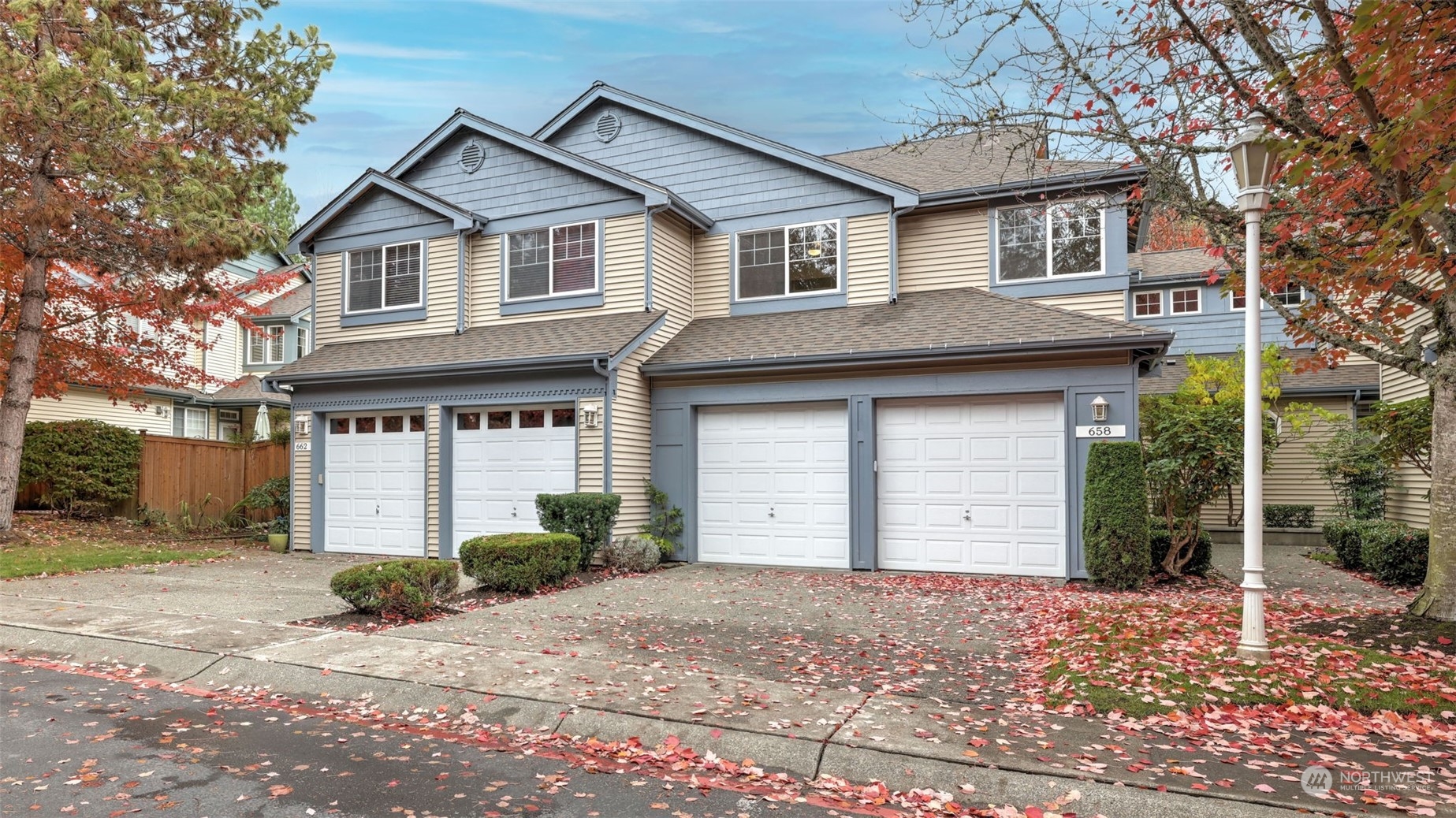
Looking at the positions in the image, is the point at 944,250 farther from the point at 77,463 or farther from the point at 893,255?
the point at 77,463

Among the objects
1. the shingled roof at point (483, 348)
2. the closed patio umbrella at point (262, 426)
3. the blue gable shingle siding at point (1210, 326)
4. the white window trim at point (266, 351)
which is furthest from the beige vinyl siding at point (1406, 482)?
the white window trim at point (266, 351)

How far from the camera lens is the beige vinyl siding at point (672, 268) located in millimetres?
14000

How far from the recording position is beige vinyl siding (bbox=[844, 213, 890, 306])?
13938 millimetres

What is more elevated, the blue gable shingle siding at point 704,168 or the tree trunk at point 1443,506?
the blue gable shingle siding at point 704,168

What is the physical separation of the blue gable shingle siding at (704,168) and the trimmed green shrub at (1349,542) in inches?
333

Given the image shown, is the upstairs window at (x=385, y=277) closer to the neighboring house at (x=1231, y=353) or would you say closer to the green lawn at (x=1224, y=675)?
the green lawn at (x=1224, y=675)

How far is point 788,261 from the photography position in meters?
14.6

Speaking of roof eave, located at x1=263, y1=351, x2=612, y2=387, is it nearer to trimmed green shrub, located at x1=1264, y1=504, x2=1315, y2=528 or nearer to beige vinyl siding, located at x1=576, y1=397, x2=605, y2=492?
beige vinyl siding, located at x1=576, y1=397, x2=605, y2=492

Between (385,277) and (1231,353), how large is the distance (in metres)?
19.3

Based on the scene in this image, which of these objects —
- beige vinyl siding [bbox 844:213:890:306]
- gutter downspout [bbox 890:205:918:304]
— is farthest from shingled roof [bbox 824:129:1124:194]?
beige vinyl siding [bbox 844:213:890:306]

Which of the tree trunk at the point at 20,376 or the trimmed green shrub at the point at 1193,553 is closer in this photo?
the trimmed green shrub at the point at 1193,553

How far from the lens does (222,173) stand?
15125mm

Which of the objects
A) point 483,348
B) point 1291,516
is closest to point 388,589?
point 483,348

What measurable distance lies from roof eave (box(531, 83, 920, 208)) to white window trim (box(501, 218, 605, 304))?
272cm
